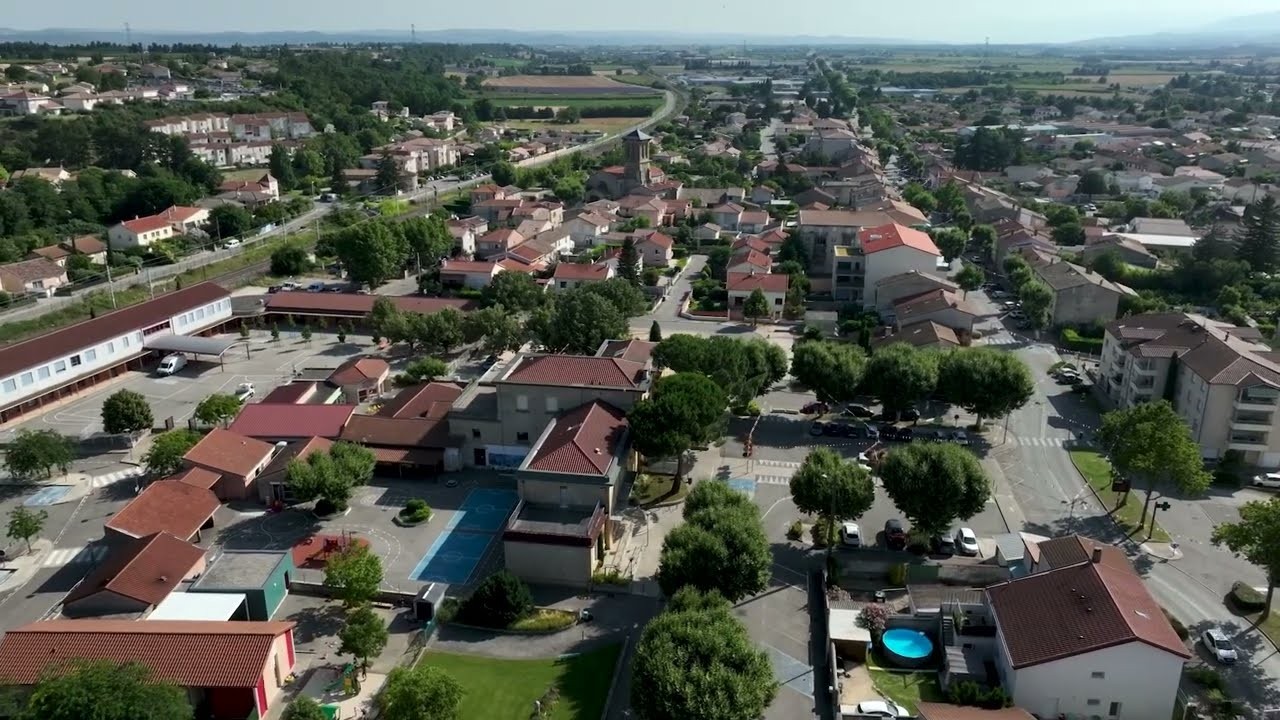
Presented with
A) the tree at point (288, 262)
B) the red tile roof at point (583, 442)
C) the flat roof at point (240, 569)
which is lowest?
the flat roof at point (240, 569)

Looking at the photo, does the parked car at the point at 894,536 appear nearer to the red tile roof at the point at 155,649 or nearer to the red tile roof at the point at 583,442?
the red tile roof at the point at 583,442

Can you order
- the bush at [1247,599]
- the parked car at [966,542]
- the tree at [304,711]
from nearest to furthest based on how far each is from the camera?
the tree at [304,711] → the bush at [1247,599] → the parked car at [966,542]

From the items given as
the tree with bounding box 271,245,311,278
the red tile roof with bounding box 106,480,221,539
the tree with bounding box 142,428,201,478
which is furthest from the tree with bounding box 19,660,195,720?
the tree with bounding box 271,245,311,278

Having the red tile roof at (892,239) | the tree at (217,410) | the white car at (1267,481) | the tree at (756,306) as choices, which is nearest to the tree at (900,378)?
the white car at (1267,481)

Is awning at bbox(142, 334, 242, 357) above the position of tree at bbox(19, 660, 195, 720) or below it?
below

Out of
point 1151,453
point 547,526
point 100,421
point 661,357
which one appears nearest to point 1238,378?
point 1151,453

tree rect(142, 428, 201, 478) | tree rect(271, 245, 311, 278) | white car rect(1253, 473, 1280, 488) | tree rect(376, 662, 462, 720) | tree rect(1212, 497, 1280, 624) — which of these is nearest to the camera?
tree rect(376, 662, 462, 720)

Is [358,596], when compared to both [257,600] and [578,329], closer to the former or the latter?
[257,600]

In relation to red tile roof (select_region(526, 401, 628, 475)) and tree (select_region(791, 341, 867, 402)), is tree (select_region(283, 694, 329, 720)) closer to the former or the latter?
red tile roof (select_region(526, 401, 628, 475))

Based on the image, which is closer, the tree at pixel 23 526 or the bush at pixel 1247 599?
the bush at pixel 1247 599
